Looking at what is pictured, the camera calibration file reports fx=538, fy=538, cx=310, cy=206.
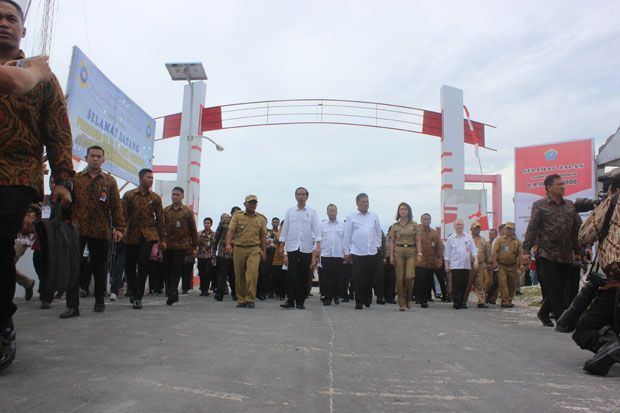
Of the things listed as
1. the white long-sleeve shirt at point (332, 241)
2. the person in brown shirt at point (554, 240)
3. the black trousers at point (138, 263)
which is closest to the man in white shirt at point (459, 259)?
the white long-sleeve shirt at point (332, 241)

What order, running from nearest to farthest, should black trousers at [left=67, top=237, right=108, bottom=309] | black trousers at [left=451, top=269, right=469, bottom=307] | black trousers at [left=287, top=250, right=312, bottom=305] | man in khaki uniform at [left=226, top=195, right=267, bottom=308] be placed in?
black trousers at [left=67, top=237, right=108, bottom=309] < man in khaki uniform at [left=226, top=195, right=267, bottom=308] < black trousers at [left=287, top=250, right=312, bottom=305] < black trousers at [left=451, top=269, right=469, bottom=307]

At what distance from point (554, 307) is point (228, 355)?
407cm

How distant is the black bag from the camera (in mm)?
3215

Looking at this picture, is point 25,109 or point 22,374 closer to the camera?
point 22,374

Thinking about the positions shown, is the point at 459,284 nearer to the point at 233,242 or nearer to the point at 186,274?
the point at 233,242

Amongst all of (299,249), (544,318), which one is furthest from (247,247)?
(544,318)

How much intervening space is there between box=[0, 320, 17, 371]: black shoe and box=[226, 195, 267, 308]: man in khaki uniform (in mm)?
5402

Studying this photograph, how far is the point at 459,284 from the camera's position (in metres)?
10.8

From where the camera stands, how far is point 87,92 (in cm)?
1084

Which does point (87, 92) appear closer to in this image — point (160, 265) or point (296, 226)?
point (160, 265)

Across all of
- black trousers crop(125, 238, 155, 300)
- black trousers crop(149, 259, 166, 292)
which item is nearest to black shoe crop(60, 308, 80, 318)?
black trousers crop(125, 238, 155, 300)

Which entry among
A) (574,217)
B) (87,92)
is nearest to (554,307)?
(574,217)

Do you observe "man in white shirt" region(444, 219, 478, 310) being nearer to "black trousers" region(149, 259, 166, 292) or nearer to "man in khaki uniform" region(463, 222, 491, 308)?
"man in khaki uniform" region(463, 222, 491, 308)

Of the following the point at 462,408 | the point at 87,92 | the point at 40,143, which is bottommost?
the point at 462,408
